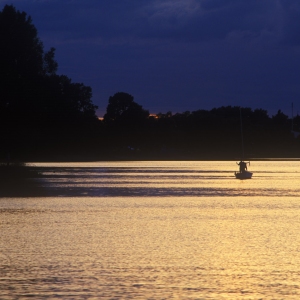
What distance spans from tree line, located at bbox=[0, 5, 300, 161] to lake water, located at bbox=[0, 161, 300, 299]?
1320 inches

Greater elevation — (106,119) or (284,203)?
(106,119)

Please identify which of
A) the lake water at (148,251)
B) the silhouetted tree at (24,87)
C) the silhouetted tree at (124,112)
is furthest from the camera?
the silhouetted tree at (124,112)

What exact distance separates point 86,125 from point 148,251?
83.7 meters

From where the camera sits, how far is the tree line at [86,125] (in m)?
65.4

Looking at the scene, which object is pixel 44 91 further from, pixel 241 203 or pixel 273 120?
pixel 273 120

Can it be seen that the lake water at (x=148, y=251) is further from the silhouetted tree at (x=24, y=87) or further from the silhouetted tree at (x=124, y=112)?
the silhouetted tree at (x=124, y=112)

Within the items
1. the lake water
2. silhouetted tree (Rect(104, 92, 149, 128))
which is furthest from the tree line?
the lake water

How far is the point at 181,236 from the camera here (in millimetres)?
20719

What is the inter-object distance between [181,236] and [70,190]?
2270cm

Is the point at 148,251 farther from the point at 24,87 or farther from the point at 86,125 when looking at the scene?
the point at 86,125

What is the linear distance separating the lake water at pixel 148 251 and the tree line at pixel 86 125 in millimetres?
33538

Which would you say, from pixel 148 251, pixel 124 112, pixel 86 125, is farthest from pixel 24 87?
pixel 124 112

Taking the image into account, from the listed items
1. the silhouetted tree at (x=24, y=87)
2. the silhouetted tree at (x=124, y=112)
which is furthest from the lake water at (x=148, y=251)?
the silhouetted tree at (x=124, y=112)

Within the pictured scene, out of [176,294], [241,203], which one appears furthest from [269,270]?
[241,203]
